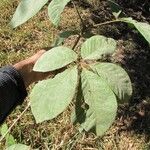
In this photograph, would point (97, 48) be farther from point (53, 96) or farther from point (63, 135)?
point (63, 135)

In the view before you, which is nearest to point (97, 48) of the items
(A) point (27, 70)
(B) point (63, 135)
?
(A) point (27, 70)

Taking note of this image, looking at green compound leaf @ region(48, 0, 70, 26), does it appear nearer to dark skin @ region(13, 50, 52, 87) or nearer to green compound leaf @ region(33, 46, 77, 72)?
green compound leaf @ region(33, 46, 77, 72)

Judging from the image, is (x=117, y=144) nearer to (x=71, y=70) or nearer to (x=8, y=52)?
(x=8, y=52)

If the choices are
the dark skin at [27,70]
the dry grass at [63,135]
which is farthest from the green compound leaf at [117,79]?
the dry grass at [63,135]

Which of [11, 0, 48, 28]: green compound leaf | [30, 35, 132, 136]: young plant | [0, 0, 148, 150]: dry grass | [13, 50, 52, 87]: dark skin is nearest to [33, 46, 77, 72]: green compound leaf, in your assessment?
[30, 35, 132, 136]: young plant

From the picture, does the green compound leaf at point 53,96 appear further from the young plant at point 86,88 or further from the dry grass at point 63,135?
the dry grass at point 63,135
